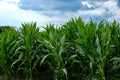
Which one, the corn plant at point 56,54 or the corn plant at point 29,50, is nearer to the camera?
the corn plant at point 56,54

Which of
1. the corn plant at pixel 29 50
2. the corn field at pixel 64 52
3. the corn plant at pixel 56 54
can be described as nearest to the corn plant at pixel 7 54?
the corn field at pixel 64 52

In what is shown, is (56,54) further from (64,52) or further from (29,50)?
(29,50)

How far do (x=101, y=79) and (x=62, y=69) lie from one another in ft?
Answer: 2.27

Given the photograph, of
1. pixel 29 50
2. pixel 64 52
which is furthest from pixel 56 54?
pixel 29 50

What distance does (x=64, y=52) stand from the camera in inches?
247

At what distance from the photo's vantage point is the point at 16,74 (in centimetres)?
720

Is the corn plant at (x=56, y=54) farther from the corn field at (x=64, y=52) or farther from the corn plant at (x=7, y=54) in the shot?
the corn plant at (x=7, y=54)

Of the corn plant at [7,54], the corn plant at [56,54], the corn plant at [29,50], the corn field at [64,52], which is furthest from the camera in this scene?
the corn plant at [7,54]

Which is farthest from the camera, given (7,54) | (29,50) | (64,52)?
(7,54)

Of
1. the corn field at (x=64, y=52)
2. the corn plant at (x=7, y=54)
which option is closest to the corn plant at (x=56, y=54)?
the corn field at (x=64, y=52)

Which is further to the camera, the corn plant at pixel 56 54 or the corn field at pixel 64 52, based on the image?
the corn plant at pixel 56 54

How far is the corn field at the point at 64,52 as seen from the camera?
5.83 metres

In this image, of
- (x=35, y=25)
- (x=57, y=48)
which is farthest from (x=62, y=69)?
(x=35, y=25)

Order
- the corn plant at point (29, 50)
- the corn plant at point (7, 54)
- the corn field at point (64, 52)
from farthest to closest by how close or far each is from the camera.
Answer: the corn plant at point (7, 54)
the corn plant at point (29, 50)
the corn field at point (64, 52)
